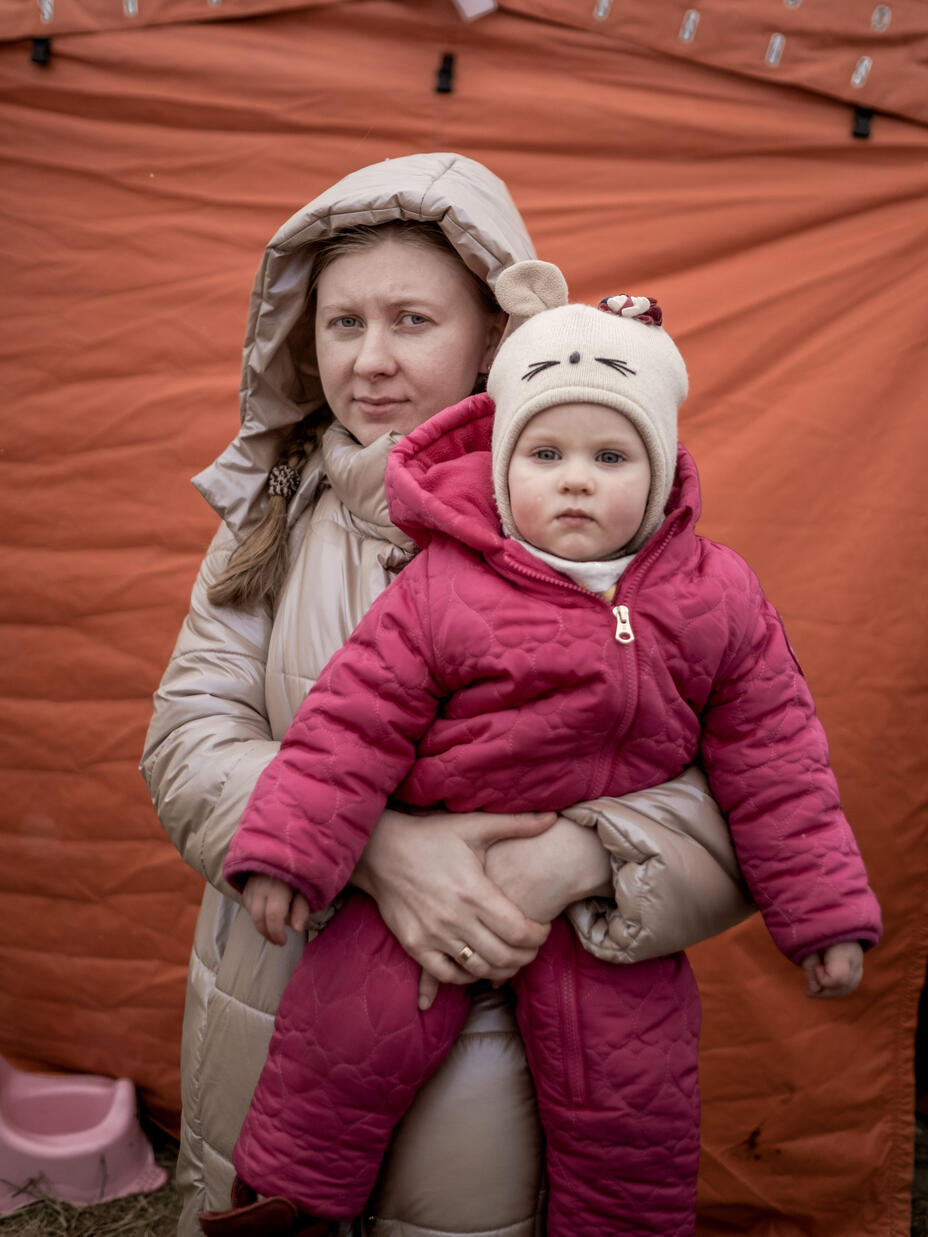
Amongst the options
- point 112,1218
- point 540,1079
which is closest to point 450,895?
point 540,1079

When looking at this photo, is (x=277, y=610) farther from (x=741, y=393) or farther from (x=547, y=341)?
(x=741, y=393)

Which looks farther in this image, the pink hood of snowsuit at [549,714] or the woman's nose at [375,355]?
the woman's nose at [375,355]

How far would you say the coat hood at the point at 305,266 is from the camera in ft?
4.20

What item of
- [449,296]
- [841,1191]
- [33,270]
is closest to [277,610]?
[449,296]

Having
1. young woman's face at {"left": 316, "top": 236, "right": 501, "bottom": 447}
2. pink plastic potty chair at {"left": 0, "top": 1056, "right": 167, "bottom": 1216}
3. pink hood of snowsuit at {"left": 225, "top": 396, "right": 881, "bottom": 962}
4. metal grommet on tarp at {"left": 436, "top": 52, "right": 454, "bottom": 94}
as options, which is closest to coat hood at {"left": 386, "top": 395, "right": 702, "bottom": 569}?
pink hood of snowsuit at {"left": 225, "top": 396, "right": 881, "bottom": 962}

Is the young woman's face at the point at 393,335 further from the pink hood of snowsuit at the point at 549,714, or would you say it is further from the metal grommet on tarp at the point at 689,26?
the metal grommet on tarp at the point at 689,26

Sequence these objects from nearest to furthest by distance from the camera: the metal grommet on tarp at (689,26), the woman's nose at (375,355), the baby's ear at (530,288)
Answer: the baby's ear at (530,288) → the woman's nose at (375,355) → the metal grommet on tarp at (689,26)

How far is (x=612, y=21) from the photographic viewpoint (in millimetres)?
1981

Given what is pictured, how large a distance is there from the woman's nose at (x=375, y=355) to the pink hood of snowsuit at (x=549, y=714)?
7.1 inches

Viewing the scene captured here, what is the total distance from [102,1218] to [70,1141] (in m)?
0.16

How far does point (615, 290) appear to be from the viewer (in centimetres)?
213

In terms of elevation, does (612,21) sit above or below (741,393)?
above

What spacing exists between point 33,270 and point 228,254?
39 centimetres

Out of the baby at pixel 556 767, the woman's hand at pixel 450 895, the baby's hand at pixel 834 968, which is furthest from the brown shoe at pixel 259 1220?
the baby's hand at pixel 834 968
